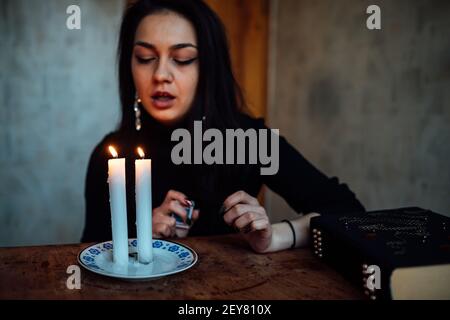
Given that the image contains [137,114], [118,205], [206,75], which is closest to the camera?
[118,205]

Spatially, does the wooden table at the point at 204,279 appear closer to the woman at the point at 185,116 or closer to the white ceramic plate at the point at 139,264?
the white ceramic plate at the point at 139,264

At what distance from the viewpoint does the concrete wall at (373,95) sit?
1264mm

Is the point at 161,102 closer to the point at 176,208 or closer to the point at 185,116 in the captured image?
the point at 185,116

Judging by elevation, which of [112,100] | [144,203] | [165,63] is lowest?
[144,203]

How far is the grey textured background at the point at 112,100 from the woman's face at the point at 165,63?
2.23 ft

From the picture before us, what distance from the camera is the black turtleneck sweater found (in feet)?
4.15

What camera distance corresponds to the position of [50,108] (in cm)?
214

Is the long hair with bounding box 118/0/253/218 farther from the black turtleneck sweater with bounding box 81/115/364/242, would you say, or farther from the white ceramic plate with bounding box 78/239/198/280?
the white ceramic plate with bounding box 78/239/198/280

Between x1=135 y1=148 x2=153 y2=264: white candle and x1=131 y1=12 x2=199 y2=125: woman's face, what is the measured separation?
589mm

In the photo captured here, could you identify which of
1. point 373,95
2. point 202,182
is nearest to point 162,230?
point 202,182

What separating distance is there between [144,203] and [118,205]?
0.04m

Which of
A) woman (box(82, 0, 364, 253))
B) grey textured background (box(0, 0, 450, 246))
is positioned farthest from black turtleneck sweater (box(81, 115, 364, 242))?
grey textured background (box(0, 0, 450, 246))

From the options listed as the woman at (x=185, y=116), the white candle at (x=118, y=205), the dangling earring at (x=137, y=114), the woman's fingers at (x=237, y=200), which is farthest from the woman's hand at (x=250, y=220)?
the dangling earring at (x=137, y=114)
